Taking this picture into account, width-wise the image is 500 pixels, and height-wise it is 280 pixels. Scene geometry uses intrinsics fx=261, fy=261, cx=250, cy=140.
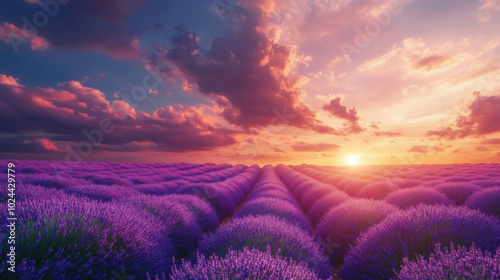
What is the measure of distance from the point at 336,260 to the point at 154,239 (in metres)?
3.34

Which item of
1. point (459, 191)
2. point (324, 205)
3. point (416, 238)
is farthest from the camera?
point (459, 191)

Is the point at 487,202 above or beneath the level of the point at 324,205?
above

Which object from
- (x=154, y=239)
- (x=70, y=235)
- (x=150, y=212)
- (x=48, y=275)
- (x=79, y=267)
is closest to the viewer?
(x=48, y=275)

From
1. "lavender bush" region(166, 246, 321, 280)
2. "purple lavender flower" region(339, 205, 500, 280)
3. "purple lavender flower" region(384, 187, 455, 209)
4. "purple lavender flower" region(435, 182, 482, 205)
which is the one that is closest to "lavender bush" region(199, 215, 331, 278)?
"purple lavender flower" region(339, 205, 500, 280)

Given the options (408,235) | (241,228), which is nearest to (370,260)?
(408,235)

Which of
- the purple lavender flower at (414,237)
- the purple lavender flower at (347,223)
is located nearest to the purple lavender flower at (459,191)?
the purple lavender flower at (347,223)

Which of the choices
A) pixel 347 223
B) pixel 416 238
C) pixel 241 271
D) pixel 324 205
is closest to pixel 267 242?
pixel 241 271

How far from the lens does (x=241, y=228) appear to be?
130 inches

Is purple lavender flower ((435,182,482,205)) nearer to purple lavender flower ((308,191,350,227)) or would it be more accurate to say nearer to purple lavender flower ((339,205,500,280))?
purple lavender flower ((308,191,350,227))

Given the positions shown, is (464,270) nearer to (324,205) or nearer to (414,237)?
(414,237)

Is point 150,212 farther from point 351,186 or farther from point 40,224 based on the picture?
point 351,186

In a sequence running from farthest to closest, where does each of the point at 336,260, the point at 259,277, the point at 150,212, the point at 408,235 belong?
the point at 336,260, the point at 150,212, the point at 408,235, the point at 259,277

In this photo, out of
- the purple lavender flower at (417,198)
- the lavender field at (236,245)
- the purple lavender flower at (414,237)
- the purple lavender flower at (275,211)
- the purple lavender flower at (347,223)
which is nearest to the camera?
the lavender field at (236,245)

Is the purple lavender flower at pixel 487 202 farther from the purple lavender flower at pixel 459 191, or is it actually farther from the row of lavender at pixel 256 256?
the row of lavender at pixel 256 256
